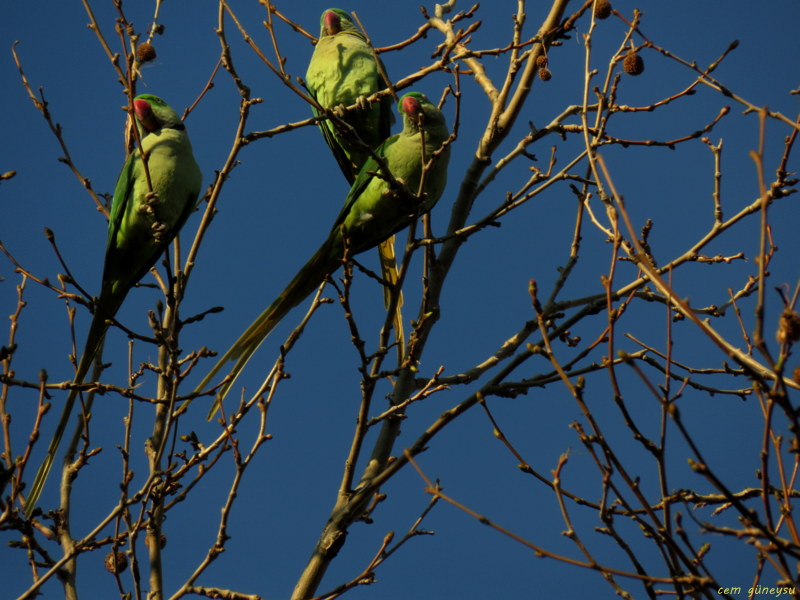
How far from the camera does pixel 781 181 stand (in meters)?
2.78

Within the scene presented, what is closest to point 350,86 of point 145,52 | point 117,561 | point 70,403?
point 145,52

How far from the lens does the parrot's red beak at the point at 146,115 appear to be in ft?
13.8

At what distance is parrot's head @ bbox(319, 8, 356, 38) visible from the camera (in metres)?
5.59

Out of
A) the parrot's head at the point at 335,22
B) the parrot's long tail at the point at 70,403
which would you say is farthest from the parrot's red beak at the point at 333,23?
the parrot's long tail at the point at 70,403

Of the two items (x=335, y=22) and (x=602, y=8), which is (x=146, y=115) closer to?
(x=335, y=22)

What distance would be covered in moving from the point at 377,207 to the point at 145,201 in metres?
1.12

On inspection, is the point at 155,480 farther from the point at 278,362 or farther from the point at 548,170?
the point at 548,170

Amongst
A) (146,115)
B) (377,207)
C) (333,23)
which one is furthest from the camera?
(333,23)

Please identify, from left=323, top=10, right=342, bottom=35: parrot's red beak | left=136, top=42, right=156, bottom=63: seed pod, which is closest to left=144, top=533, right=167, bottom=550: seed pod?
left=136, top=42, right=156, bottom=63: seed pod

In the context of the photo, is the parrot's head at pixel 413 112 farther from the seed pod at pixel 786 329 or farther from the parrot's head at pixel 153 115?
the seed pod at pixel 786 329

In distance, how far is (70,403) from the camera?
10.8 ft

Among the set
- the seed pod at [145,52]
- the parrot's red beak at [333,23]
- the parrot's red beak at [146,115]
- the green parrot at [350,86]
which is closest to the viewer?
the seed pod at [145,52]

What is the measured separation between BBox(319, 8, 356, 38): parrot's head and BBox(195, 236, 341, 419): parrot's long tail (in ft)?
7.71

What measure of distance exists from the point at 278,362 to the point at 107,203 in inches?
71.1
